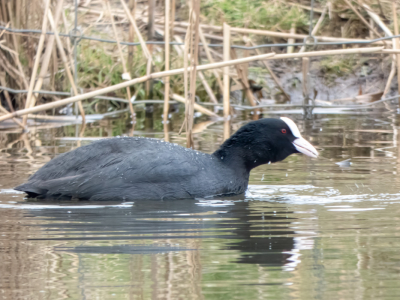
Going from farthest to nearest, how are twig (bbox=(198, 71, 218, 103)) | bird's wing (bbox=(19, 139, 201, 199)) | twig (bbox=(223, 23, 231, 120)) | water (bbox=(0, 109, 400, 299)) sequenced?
twig (bbox=(198, 71, 218, 103)) < twig (bbox=(223, 23, 231, 120)) < bird's wing (bbox=(19, 139, 201, 199)) < water (bbox=(0, 109, 400, 299))

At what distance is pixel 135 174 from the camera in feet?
15.3

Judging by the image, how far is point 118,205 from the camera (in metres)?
4.54

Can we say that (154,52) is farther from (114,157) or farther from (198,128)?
(114,157)

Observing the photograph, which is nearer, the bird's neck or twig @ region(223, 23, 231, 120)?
the bird's neck

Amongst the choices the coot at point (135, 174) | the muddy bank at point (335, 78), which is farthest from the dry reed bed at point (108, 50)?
the coot at point (135, 174)

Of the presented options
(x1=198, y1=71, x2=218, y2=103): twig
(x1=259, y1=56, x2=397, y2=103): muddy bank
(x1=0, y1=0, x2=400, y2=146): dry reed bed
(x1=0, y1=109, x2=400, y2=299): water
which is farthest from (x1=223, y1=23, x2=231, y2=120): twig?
(x1=0, y1=109, x2=400, y2=299): water

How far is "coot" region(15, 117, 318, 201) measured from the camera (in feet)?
15.2

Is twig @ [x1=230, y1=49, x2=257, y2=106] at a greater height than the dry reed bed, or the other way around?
the dry reed bed

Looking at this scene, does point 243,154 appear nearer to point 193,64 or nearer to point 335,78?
point 193,64

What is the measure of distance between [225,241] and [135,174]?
1240 mm

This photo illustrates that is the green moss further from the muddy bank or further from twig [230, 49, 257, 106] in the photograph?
twig [230, 49, 257, 106]

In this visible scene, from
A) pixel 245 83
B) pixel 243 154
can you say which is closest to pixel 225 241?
pixel 243 154

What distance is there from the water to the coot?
10 centimetres

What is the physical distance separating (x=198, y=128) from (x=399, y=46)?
273 centimetres
